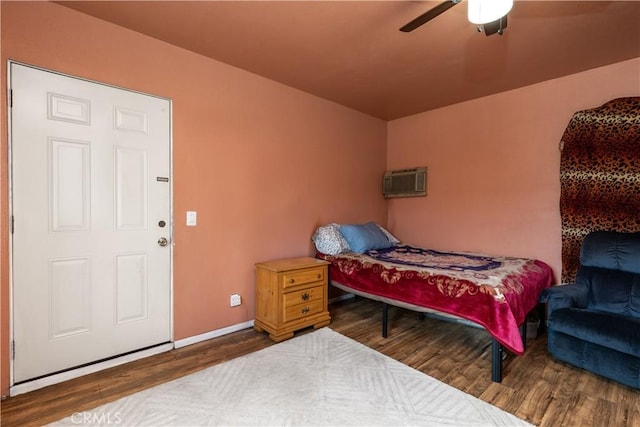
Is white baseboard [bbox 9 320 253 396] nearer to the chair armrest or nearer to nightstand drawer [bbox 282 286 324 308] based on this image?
nightstand drawer [bbox 282 286 324 308]

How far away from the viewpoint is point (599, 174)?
279 cm

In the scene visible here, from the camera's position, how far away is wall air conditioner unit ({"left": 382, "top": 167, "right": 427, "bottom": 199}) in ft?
13.8

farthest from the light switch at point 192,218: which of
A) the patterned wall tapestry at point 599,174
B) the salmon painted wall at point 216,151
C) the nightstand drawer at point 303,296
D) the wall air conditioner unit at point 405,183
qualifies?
the patterned wall tapestry at point 599,174

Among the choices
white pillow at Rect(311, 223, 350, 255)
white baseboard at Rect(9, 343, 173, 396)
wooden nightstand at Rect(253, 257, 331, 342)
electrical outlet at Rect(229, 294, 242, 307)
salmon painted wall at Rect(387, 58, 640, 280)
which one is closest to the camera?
white baseboard at Rect(9, 343, 173, 396)

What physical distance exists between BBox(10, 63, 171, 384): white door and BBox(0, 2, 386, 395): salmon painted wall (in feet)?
0.27

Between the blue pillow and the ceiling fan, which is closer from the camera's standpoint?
the ceiling fan

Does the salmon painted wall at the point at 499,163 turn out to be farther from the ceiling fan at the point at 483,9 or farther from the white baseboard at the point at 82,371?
the white baseboard at the point at 82,371

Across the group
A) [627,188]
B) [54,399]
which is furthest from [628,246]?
[54,399]

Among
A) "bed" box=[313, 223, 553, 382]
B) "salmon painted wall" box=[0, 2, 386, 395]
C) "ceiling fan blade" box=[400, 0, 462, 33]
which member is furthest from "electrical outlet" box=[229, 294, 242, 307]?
"ceiling fan blade" box=[400, 0, 462, 33]

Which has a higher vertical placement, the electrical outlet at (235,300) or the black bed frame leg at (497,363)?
the electrical outlet at (235,300)

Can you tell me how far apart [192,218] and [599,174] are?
381 centimetres

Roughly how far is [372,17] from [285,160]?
5.45ft

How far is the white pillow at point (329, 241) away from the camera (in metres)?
3.45

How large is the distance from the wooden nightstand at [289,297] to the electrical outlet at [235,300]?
18cm
